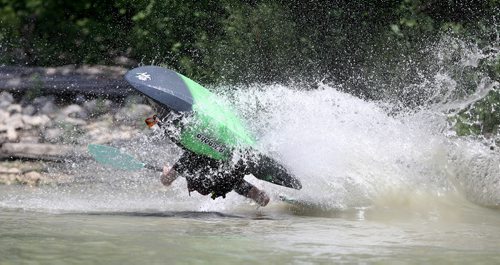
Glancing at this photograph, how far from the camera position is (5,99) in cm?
1133

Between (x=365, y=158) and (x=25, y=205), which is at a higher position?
(x=365, y=158)

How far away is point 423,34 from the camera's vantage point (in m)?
11.5

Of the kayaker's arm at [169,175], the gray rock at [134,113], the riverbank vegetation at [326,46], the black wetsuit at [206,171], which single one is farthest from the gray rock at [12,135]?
the black wetsuit at [206,171]

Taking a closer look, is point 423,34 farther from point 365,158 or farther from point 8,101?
point 8,101

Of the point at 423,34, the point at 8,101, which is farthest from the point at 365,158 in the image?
the point at 8,101

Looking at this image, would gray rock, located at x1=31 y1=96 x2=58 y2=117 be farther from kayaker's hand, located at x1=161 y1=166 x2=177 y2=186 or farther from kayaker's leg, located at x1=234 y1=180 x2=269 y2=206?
kayaker's leg, located at x1=234 y1=180 x2=269 y2=206

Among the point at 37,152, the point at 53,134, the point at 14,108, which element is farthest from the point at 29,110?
the point at 37,152

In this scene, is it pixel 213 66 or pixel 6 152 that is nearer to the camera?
pixel 6 152

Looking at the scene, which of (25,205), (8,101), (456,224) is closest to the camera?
(456,224)

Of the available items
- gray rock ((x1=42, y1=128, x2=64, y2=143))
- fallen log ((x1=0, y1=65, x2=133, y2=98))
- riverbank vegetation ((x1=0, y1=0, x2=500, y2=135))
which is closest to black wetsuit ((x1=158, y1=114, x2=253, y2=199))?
gray rock ((x1=42, y1=128, x2=64, y2=143))

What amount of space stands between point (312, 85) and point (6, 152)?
140 inches

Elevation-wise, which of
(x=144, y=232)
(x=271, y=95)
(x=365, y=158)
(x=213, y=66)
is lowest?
(x=144, y=232)

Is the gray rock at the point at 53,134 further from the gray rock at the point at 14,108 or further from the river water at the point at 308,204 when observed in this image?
the river water at the point at 308,204

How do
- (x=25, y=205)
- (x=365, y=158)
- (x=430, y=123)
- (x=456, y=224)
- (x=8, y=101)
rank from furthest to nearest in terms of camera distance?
(x=8, y=101) < (x=430, y=123) < (x=365, y=158) < (x=25, y=205) < (x=456, y=224)
